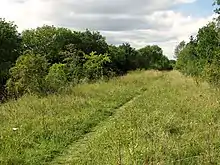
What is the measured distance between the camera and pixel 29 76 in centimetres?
1695

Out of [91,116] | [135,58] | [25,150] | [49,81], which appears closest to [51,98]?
[49,81]

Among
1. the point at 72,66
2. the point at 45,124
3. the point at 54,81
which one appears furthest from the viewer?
the point at 72,66

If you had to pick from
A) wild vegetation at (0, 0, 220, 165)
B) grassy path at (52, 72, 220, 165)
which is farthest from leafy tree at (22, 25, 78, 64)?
grassy path at (52, 72, 220, 165)

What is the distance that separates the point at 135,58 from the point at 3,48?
3569cm

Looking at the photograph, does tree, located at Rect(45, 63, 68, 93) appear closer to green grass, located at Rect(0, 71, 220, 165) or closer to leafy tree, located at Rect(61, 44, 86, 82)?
green grass, located at Rect(0, 71, 220, 165)

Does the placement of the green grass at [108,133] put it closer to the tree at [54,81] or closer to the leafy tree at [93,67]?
the tree at [54,81]

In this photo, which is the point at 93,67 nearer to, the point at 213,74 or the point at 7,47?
the point at 7,47

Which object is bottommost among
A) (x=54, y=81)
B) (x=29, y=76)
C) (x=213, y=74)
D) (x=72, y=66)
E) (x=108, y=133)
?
(x=108, y=133)

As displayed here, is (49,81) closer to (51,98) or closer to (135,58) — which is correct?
(51,98)

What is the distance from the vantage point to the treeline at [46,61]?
1719cm

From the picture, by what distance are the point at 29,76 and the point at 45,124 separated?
6.82 meters

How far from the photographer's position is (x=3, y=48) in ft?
77.6

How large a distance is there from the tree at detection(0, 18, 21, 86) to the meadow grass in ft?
23.1

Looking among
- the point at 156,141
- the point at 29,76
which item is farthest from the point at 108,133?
the point at 29,76
